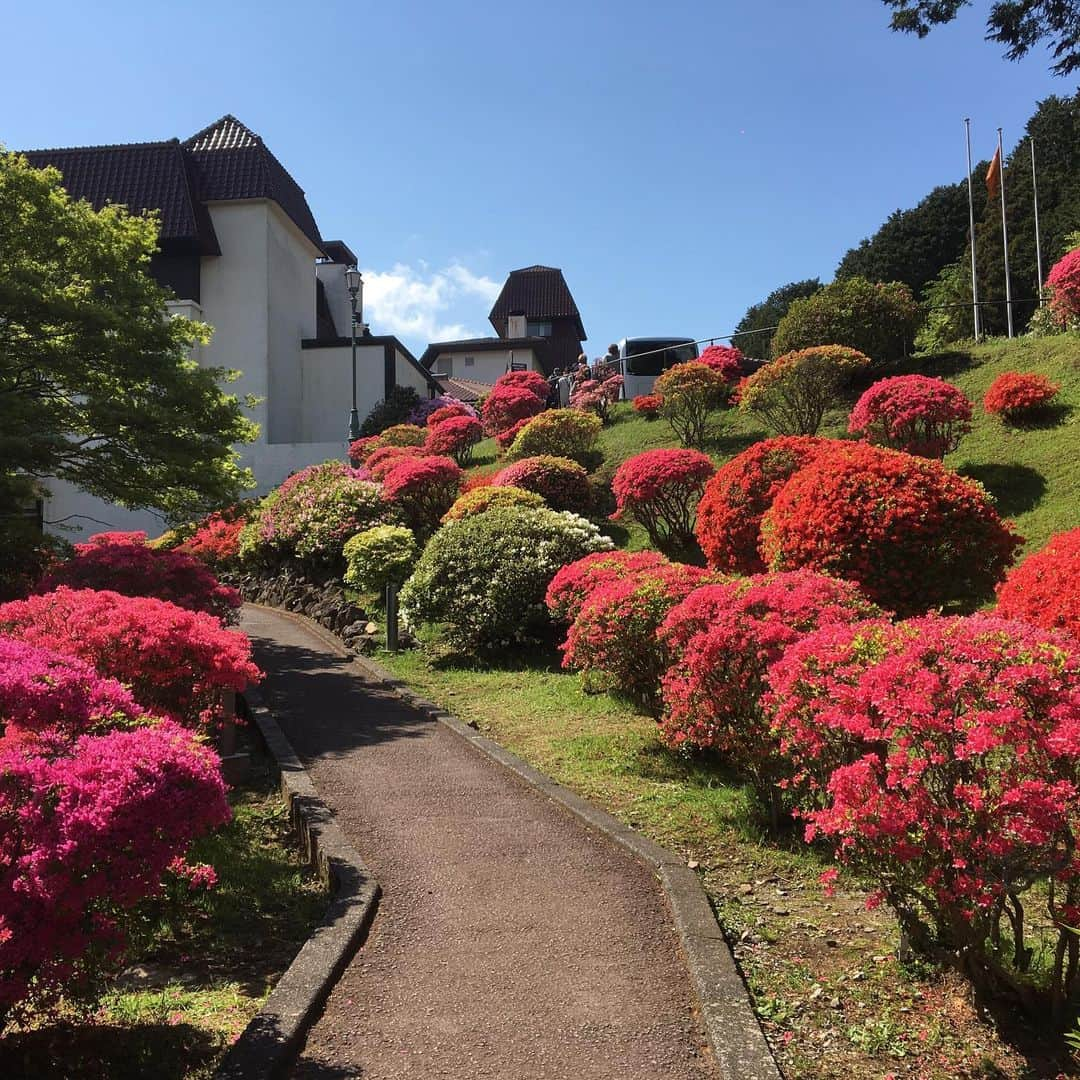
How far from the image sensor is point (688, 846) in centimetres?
561

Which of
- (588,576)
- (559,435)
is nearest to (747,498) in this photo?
(588,576)

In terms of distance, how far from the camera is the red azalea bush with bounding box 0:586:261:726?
19.2 ft

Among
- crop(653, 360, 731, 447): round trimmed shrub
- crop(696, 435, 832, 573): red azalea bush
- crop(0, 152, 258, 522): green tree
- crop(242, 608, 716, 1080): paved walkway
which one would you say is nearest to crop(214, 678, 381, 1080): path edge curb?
crop(242, 608, 716, 1080): paved walkway

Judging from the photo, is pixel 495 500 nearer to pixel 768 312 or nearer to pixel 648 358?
pixel 648 358

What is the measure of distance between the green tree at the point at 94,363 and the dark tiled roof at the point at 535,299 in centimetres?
4256

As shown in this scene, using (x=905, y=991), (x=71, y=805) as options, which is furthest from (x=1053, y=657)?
(x=71, y=805)

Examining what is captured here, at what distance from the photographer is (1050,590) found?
18.1 feet

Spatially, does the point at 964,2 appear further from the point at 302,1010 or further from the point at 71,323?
the point at 302,1010

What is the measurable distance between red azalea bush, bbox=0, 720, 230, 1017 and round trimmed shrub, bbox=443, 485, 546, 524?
37.8 ft

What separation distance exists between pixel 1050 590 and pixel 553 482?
472 inches

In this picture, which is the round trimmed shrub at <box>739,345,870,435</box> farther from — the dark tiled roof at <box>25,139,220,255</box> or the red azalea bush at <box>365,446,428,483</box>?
the dark tiled roof at <box>25,139,220,255</box>

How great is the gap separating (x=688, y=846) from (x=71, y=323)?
30.2 feet

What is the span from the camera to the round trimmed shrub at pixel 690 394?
19.4m

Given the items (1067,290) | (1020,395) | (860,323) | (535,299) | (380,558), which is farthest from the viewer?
(535,299)
